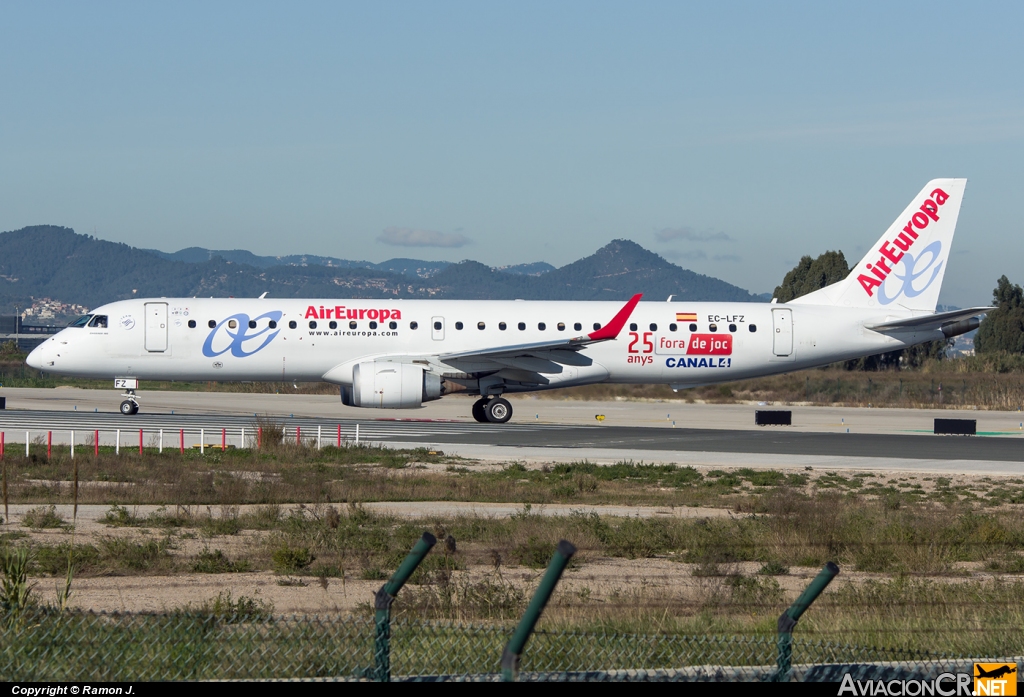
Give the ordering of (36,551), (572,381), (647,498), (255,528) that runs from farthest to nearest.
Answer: (572,381), (647,498), (255,528), (36,551)

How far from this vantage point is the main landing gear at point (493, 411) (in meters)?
38.3

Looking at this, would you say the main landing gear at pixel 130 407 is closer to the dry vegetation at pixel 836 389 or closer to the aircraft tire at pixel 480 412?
the aircraft tire at pixel 480 412

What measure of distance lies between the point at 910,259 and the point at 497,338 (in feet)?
53.4

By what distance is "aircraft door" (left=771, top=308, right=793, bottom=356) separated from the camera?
39.8 m

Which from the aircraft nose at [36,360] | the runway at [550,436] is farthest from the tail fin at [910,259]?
the aircraft nose at [36,360]

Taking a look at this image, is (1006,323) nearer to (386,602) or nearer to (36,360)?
(36,360)

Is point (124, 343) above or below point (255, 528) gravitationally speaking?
above

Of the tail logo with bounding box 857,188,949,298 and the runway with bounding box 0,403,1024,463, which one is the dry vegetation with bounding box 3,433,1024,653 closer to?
the runway with bounding box 0,403,1024,463

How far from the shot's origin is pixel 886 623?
36.1 feet

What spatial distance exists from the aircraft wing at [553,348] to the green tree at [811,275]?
5288 centimetres

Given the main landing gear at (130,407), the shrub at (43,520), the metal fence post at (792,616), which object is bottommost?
the shrub at (43,520)

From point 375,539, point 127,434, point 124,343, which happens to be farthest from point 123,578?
point 124,343

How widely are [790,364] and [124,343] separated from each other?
23960mm

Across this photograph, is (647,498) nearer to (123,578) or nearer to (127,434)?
(123,578)
